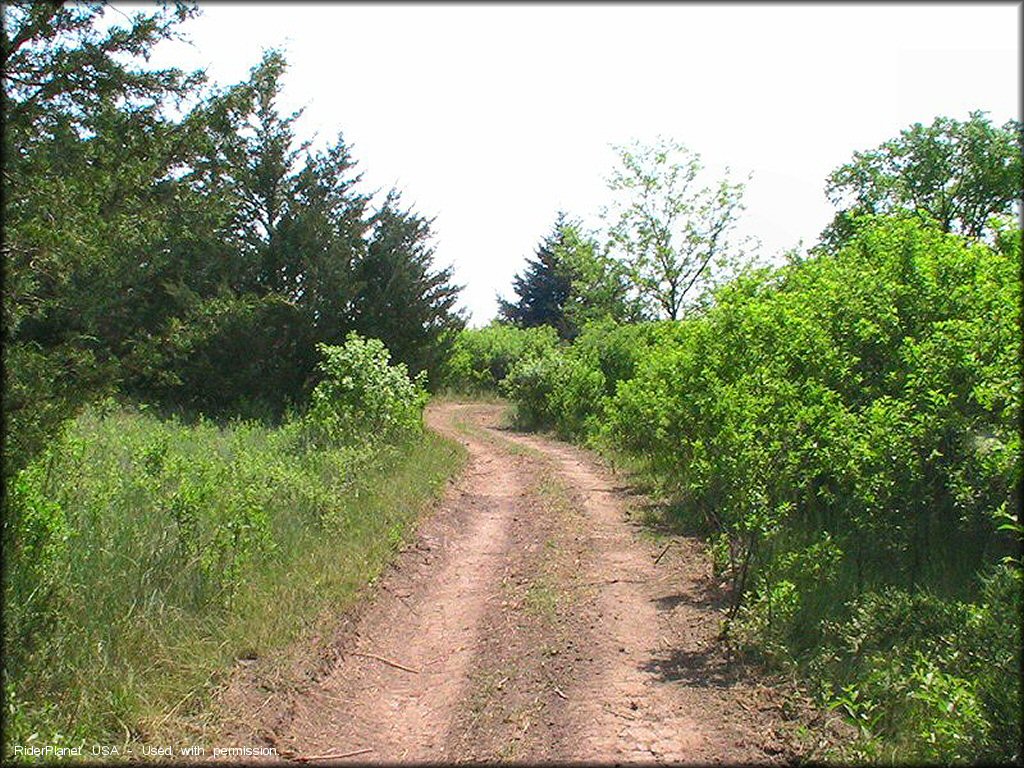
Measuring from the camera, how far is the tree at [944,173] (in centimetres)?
2009

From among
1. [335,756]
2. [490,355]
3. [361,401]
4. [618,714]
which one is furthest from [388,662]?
[490,355]

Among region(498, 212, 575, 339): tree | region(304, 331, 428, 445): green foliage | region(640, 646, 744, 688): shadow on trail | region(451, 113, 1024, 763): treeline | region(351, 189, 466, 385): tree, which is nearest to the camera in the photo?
region(451, 113, 1024, 763): treeline

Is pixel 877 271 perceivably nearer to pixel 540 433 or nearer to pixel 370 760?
pixel 370 760

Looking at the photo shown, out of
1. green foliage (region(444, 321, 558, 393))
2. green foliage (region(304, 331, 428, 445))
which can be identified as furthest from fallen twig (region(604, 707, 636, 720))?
green foliage (region(444, 321, 558, 393))

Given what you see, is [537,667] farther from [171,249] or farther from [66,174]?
[171,249]

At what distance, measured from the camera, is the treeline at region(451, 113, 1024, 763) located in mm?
5031

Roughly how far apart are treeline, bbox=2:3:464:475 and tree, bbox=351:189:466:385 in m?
0.05

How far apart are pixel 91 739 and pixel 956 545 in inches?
258

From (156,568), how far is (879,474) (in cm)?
561

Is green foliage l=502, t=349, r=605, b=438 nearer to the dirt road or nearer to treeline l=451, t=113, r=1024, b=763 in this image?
the dirt road

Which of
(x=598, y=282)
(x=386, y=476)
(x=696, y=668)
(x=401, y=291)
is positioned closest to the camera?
(x=696, y=668)

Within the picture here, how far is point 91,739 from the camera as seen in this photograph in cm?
496

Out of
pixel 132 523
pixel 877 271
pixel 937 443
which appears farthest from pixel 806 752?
pixel 132 523

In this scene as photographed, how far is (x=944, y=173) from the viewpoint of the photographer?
68.8 ft
